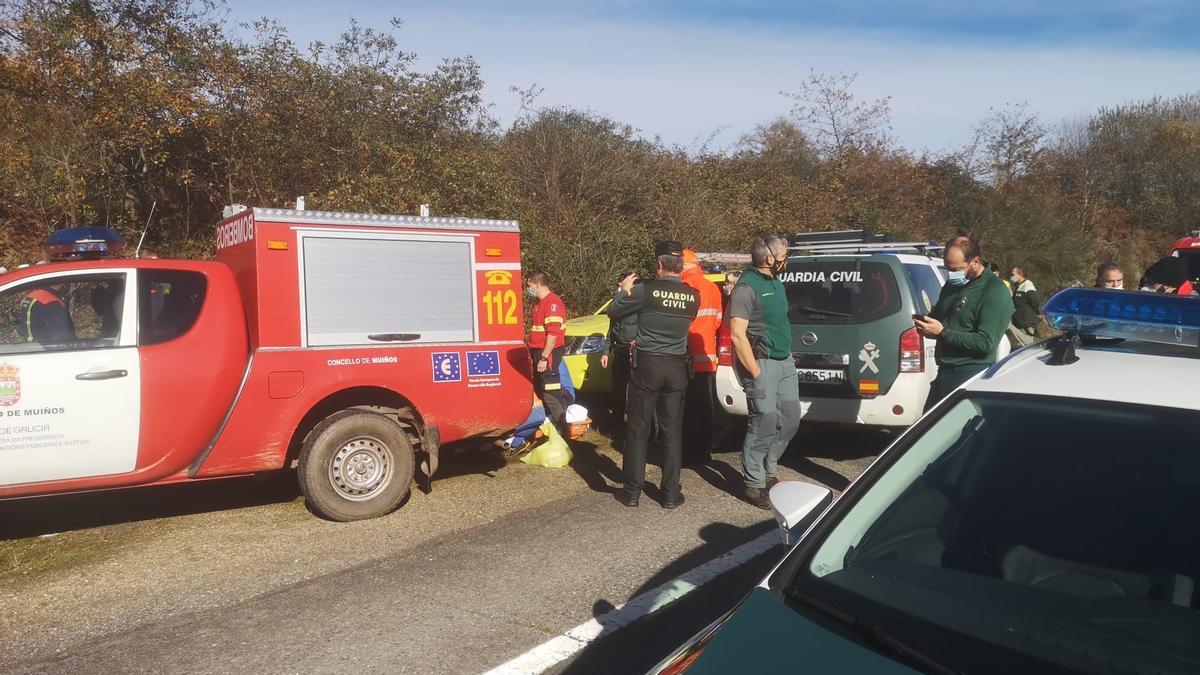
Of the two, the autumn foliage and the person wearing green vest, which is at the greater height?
the autumn foliage

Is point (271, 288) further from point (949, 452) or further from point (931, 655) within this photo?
point (931, 655)

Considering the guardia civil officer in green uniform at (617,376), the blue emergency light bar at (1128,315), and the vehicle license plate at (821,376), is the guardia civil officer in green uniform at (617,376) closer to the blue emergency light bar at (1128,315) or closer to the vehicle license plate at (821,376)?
the vehicle license plate at (821,376)

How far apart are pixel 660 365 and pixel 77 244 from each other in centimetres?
395

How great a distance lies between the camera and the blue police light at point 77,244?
595 cm

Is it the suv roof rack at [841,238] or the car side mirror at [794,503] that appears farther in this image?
the suv roof rack at [841,238]

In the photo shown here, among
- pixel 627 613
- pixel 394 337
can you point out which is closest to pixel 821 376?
pixel 394 337

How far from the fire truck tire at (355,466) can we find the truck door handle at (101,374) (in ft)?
4.01

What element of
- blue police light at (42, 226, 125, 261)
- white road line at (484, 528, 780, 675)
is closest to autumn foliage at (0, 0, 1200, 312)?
blue police light at (42, 226, 125, 261)

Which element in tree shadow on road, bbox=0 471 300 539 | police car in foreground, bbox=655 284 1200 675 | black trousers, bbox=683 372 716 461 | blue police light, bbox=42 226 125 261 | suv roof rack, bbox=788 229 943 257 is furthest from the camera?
suv roof rack, bbox=788 229 943 257

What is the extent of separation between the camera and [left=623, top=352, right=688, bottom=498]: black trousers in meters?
6.58

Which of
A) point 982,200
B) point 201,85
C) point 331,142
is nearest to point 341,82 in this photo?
point 331,142

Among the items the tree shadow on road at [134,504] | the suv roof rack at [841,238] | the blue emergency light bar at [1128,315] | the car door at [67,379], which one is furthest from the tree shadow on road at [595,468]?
the blue emergency light bar at [1128,315]

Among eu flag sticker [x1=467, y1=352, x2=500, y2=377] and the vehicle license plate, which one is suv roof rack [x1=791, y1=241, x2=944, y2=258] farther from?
eu flag sticker [x1=467, y1=352, x2=500, y2=377]

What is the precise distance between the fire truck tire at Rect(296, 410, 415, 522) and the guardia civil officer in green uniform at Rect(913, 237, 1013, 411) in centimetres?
371
